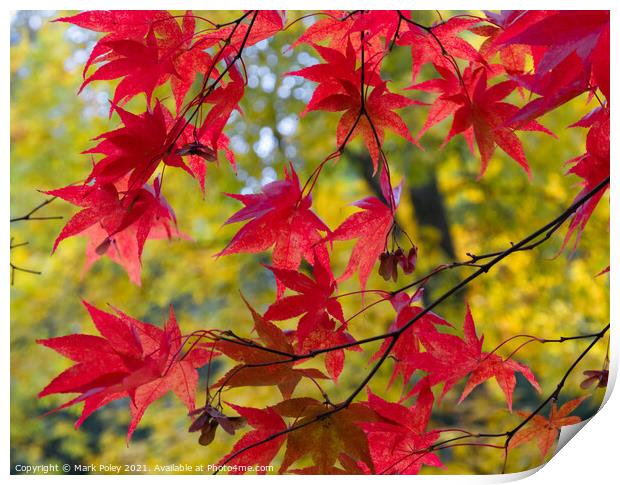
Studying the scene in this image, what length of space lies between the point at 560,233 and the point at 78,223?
176 centimetres

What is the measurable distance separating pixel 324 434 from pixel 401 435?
10 centimetres

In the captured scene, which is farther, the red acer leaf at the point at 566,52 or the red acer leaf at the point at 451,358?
the red acer leaf at the point at 451,358

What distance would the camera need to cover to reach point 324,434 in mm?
429

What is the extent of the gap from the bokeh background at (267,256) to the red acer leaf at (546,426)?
1.13 meters

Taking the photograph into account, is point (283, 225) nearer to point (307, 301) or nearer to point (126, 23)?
point (307, 301)

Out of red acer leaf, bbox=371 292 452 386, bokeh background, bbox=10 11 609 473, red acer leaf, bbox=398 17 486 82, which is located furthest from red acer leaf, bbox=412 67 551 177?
bokeh background, bbox=10 11 609 473

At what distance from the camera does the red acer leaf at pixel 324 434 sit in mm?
426

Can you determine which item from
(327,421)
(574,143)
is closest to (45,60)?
(574,143)

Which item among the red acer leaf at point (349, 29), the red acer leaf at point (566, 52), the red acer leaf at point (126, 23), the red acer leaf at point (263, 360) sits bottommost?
the red acer leaf at point (263, 360)

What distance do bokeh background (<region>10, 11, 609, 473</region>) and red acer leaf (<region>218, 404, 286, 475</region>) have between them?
1.23 meters

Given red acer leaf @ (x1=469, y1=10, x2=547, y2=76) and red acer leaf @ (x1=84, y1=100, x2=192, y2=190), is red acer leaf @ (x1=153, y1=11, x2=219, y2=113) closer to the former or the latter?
red acer leaf @ (x1=84, y1=100, x2=192, y2=190)

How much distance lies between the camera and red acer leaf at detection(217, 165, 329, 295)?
1.52 feet

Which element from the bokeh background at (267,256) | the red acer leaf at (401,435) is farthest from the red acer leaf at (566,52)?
the bokeh background at (267,256)

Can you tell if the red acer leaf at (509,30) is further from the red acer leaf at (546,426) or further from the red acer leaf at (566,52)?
the red acer leaf at (546,426)
